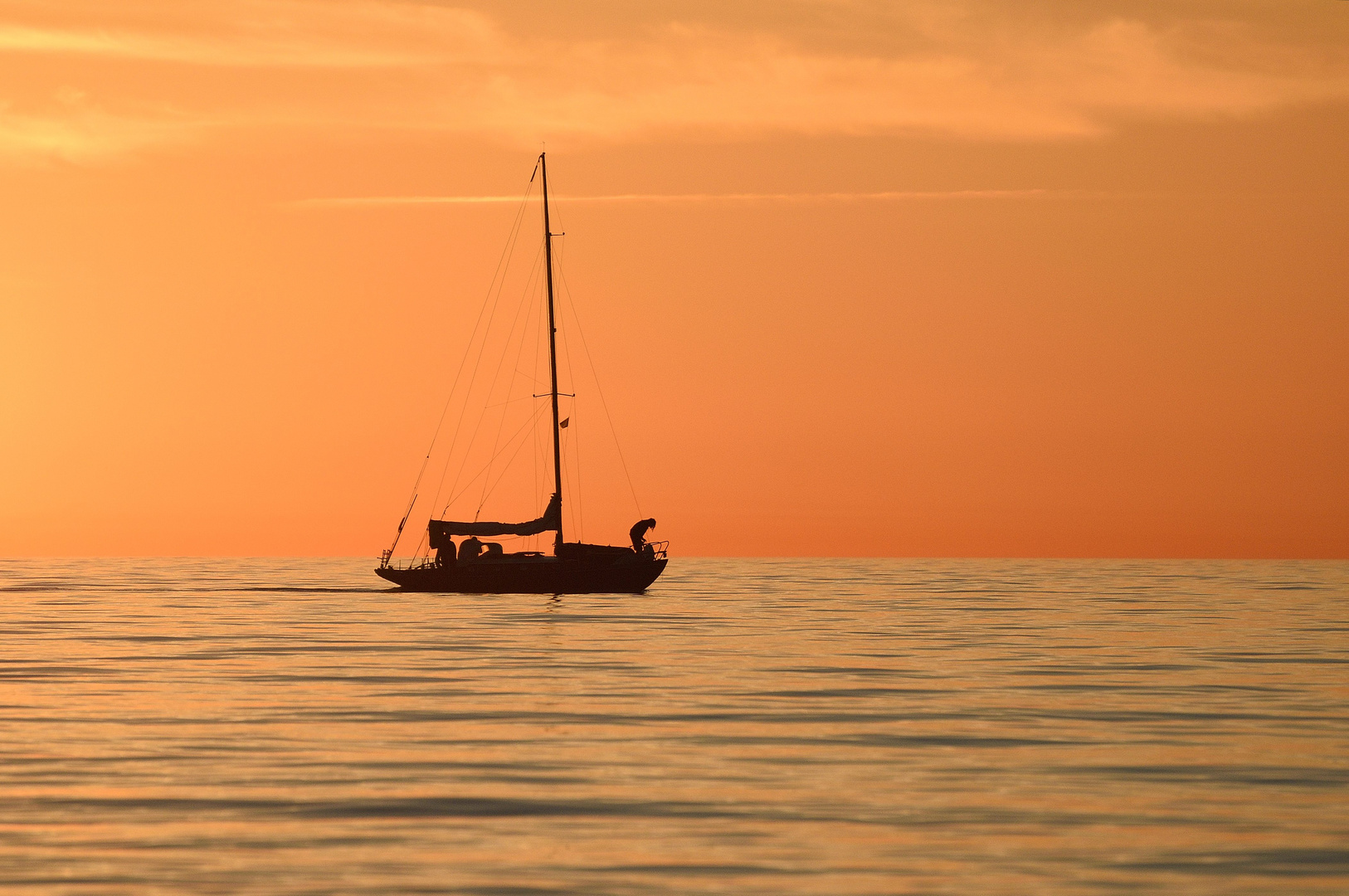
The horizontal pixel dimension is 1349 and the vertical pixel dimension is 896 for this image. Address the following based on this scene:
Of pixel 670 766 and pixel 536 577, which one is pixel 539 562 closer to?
pixel 536 577

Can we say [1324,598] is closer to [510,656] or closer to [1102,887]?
[510,656]

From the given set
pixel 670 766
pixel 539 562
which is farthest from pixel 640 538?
pixel 670 766

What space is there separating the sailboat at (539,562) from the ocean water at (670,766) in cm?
2610

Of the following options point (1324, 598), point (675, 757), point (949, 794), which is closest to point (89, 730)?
point (675, 757)

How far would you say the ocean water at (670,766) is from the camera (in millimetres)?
20031

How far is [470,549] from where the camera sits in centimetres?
8962

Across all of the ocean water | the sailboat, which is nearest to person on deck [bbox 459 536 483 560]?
the sailboat

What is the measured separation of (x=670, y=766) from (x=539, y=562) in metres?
60.5

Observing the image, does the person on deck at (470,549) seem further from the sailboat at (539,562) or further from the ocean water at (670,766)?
the ocean water at (670,766)

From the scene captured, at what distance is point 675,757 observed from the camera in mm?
28875

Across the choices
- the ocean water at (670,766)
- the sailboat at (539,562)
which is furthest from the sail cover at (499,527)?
the ocean water at (670,766)

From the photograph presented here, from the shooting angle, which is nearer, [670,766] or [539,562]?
[670,766]

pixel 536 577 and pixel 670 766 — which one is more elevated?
pixel 670 766

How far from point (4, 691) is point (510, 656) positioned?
16998mm
